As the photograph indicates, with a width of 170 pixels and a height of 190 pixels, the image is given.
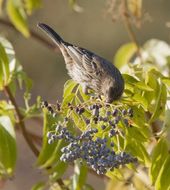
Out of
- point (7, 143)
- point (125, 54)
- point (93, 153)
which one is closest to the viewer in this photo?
point (93, 153)

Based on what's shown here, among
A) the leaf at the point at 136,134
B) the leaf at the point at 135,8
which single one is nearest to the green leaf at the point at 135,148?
the leaf at the point at 136,134

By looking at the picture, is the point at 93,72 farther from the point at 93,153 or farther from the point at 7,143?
the point at 93,153

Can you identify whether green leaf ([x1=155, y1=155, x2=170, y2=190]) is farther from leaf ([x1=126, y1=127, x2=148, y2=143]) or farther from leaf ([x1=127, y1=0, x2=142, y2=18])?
leaf ([x1=127, y1=0, x2=142, y2=18])

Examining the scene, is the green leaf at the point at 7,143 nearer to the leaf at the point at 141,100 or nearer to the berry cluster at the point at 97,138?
the berry cluster at the point at 97,138

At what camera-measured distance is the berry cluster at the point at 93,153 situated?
301 cm

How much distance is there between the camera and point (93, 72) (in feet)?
13.0

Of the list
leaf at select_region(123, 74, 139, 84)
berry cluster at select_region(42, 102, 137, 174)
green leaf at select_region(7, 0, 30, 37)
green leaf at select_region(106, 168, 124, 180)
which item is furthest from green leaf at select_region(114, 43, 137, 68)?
berry cluster at select_region(42, 102, 137, 174)

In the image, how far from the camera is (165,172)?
3.35 meters

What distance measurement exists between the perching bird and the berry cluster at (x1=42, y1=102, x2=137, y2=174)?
0.61 ft

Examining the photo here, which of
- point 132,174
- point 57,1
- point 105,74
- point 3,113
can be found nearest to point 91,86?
point 105,74

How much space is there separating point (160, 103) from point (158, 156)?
0.27 m

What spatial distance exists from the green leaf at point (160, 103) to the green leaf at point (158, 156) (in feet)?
0.50

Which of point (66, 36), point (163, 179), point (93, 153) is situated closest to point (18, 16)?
point (163, 179)

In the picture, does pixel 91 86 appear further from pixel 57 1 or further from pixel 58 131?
pixel 57 1
